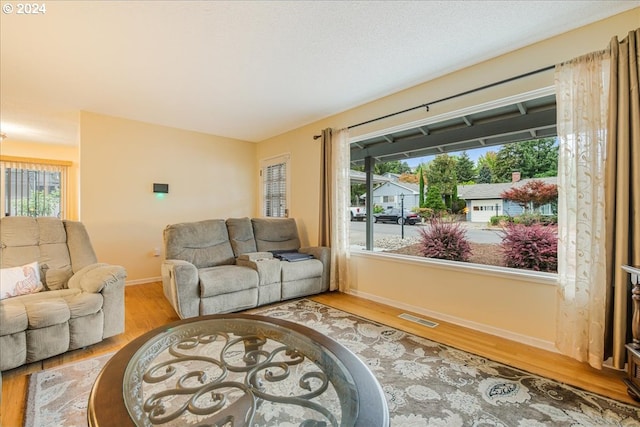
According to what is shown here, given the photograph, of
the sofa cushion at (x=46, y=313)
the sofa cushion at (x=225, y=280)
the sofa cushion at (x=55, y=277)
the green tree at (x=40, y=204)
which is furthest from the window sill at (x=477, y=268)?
the green tree at (x=40, y=204)

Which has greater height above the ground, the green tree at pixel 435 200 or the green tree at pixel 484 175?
the green tree at pixel 484 175

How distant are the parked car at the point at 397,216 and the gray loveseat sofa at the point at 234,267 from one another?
0.84m

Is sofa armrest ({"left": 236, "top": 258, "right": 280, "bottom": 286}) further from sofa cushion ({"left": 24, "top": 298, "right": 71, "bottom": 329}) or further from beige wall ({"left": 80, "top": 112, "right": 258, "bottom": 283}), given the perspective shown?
beige wall ({"left": 80, "top": 112, "right": 258, "bottom": 283})

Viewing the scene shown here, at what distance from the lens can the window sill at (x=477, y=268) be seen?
225 cm

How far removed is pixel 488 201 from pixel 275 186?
136 inches

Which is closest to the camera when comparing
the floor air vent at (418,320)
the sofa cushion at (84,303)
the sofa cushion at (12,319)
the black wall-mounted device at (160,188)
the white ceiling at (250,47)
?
the sofa cushion at (12,319)

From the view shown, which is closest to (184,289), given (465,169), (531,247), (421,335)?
(421,335)

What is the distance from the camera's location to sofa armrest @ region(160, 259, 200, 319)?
104 inches

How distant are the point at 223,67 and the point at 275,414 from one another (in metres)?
2.76

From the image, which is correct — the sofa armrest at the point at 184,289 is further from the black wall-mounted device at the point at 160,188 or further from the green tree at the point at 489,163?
the green tree at the point at 489,163

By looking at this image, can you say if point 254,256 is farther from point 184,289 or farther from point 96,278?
point 96,278

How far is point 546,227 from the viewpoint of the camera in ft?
7.89

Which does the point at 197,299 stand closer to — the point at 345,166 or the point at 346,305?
the point at 346,305

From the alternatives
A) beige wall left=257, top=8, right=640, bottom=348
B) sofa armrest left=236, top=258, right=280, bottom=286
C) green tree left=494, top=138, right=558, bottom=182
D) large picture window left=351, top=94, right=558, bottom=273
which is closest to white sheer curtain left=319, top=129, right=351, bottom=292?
beige wall left=257, top=8, right=640, bottom=348
